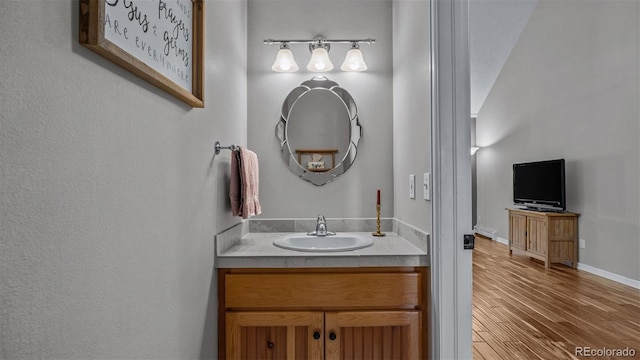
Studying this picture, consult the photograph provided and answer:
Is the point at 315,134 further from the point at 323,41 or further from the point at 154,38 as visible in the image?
the point at 154,38

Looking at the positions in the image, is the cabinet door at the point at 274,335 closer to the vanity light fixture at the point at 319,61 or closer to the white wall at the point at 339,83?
the white wall at the point at 339,83

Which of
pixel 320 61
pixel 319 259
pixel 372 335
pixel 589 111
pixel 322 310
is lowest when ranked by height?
→ pixel 372 335

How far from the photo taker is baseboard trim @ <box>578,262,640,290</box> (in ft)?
11.1

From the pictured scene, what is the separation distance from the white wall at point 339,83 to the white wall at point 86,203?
3.14 ft

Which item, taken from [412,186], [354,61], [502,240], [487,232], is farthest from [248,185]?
[487,232]

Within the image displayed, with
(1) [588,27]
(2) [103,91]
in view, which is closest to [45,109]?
(2) [103,91]

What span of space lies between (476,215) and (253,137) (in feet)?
20.5

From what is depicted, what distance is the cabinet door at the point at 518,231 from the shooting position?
4.61 metres

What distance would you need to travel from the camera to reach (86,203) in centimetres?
66

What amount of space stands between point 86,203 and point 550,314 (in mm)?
3231

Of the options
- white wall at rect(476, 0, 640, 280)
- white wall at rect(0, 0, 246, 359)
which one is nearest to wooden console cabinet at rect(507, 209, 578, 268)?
white wall at rect(476, 0, 640, 280)

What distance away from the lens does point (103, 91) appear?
713 mm

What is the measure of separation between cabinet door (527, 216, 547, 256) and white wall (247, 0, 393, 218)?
309cm

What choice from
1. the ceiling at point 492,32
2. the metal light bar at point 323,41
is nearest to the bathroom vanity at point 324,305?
the metal light bar at point 323,41
